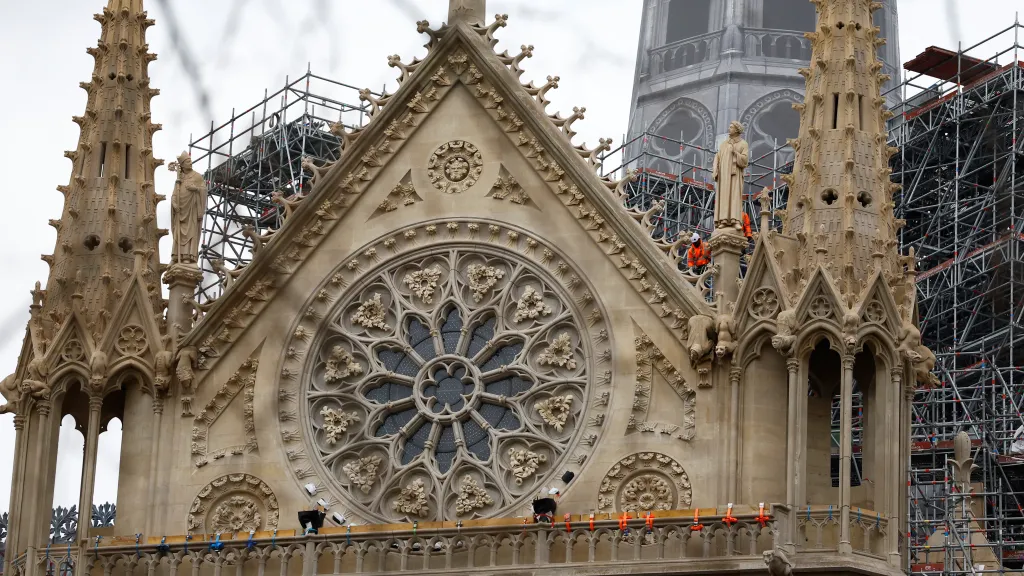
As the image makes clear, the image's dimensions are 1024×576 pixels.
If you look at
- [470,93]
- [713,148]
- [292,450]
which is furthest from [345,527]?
[713,148]

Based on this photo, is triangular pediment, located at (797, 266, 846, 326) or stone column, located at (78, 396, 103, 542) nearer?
triangular pediment, located at (797, 266, 846, 326)

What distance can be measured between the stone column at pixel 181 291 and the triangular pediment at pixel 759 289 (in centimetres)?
Answer: 678

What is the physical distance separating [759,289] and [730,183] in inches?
61.3

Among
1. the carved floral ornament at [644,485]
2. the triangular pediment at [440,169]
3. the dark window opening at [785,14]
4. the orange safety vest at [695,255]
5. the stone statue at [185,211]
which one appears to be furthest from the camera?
the dark window opening at [785,14]

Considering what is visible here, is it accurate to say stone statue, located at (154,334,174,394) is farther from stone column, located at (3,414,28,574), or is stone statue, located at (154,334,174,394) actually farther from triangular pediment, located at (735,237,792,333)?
triangular pediment, located at (735,237,792,333)

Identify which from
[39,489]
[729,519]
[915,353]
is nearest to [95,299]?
[39,489]

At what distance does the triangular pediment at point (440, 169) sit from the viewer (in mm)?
28031

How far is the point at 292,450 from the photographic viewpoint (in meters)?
28.0

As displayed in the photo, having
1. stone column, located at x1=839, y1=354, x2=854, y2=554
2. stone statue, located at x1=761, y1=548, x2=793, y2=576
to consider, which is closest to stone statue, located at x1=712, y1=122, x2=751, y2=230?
stone column, located at x1=839, y1=354, x2=854, y2=554

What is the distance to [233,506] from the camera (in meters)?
27.9

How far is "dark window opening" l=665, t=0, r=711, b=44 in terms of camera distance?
46188 millimetres

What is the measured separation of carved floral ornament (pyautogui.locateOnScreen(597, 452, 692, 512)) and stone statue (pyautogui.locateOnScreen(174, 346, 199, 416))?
5.17 m

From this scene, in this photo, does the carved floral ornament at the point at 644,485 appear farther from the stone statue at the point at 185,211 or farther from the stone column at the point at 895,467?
the stone statue at the point at 185,211

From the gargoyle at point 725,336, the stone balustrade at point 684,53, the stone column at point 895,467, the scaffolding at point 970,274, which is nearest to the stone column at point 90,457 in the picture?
the gargoyle at point 725,336
